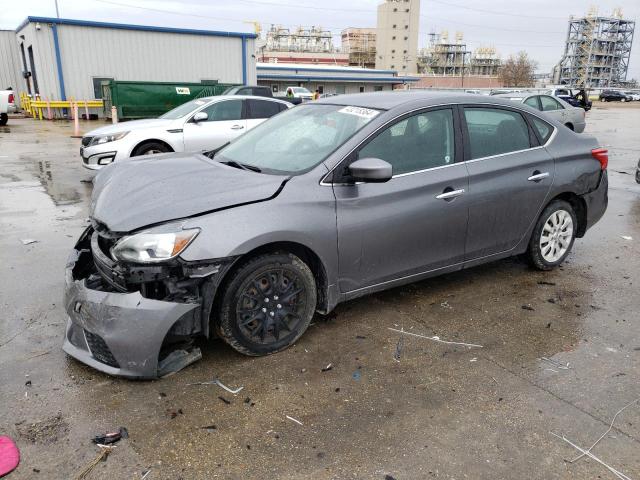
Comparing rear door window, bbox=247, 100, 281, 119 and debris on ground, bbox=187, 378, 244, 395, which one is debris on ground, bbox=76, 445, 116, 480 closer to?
debris on ground, bbox=187, 378, 244, 395

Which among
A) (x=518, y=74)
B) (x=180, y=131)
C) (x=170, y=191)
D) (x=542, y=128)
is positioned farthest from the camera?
(x=518, y=74)

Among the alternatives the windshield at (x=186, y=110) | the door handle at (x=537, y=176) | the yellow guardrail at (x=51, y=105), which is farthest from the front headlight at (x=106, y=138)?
the yellow guardrail at (x=51, y=105)

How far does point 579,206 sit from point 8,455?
4955 millimetres

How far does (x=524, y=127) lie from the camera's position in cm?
460

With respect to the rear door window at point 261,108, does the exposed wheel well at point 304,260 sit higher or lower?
lower

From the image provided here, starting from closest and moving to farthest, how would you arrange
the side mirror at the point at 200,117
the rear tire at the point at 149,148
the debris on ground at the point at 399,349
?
the debris on ground at the point at 399,349, the rear tire at the point at 149,148, the side mirror at the point at 200,117

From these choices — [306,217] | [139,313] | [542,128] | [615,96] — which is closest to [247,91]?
[542,128]

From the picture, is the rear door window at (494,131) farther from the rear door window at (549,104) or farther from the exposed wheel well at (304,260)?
the rear door window at (549,104)

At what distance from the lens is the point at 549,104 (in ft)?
50.3

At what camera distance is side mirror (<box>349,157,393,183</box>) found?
131 inches

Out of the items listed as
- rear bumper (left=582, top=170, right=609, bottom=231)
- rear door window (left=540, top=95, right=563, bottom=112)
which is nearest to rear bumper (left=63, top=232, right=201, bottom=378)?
rear bumper (left=582, top=170, right=609, bottom=231)

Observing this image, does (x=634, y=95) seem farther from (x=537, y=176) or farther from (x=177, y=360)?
(x=177, y=360)

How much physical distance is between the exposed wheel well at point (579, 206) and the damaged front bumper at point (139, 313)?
353 centimetres

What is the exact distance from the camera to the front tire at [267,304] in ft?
10.4
